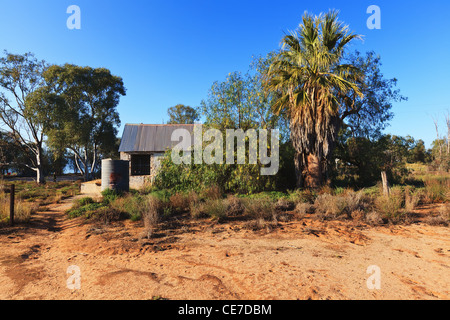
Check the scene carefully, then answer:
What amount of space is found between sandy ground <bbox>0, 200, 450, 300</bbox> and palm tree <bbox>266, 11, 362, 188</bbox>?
14.4ft

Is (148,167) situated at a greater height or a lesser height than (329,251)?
greater

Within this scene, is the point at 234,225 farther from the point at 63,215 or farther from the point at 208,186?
the point at 63,215

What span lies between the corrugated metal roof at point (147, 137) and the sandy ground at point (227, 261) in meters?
11.4

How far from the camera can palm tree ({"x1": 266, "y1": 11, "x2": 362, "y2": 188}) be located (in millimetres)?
9648

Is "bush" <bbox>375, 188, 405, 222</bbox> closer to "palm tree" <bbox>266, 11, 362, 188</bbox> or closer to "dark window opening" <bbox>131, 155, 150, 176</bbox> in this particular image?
"palm tree" <bbox>266, 11, 362, 188</bbox>

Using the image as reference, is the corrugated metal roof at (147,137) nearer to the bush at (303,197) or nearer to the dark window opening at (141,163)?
the dark window opening at (141,163)

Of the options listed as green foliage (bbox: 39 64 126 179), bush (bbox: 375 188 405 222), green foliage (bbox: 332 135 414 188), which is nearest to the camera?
bush (bbox: 375 188 405 222)

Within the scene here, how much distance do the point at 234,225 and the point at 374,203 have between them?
521cm

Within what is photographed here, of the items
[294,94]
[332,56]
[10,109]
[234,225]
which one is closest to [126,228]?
[234,225]

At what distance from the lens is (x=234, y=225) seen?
22.5ft

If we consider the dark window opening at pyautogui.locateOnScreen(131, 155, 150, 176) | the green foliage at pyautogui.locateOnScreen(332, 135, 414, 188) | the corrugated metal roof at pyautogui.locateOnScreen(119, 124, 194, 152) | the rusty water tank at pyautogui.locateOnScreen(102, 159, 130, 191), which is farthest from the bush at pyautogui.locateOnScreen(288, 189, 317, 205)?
the dark window opening at pyautogui.locateOnScreen(131, 155, 150, 176)

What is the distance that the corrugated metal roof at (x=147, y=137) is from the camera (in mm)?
17812

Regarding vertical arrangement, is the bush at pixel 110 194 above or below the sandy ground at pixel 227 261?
above

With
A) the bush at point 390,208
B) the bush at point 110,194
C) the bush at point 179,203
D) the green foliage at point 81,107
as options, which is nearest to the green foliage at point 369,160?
the bush at point 390,208
